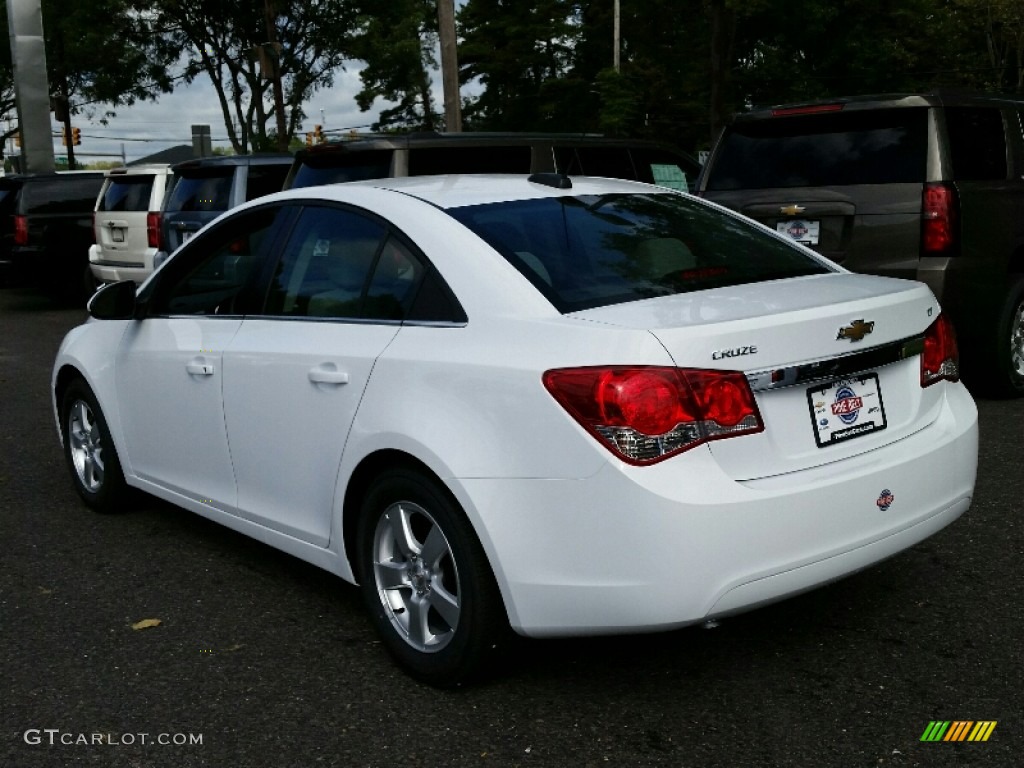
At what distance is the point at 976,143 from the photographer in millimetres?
7961

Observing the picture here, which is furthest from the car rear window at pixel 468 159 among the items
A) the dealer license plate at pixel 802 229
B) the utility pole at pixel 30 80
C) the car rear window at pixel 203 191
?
the utility pole at pixel 30 80

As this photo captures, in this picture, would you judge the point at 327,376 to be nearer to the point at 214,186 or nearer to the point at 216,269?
the point at 216,269

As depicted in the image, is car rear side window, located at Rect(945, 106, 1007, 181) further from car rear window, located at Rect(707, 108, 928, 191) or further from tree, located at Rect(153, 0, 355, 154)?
tree, located at Rect(153, 0, 355, 154)

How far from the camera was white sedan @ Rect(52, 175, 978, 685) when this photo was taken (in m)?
3.33

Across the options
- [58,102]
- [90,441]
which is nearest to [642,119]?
[58,102]

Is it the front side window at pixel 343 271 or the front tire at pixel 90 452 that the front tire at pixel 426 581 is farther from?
the front tire at pixel 90 452

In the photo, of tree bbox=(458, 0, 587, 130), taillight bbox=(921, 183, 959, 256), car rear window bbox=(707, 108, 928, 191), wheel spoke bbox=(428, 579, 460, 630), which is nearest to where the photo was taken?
wheel spoke bbox=(428, 579, 460, 630)

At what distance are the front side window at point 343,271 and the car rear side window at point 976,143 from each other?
452 centimetres

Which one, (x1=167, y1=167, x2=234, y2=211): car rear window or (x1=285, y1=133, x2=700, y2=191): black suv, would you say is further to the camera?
(x1=167, y1=167, x2=234, y2=211): car rear window

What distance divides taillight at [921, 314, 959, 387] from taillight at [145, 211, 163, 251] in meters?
11.2

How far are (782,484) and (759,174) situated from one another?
5.11 metres

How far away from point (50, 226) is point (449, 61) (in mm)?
6192

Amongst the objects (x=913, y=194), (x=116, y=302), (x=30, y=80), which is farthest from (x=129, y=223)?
(x=30, y=80)

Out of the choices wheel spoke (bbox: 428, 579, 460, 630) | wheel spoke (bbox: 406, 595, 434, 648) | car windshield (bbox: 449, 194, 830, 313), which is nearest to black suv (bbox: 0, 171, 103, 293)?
car windshield (bbox: 449, 194, 830, 313)
